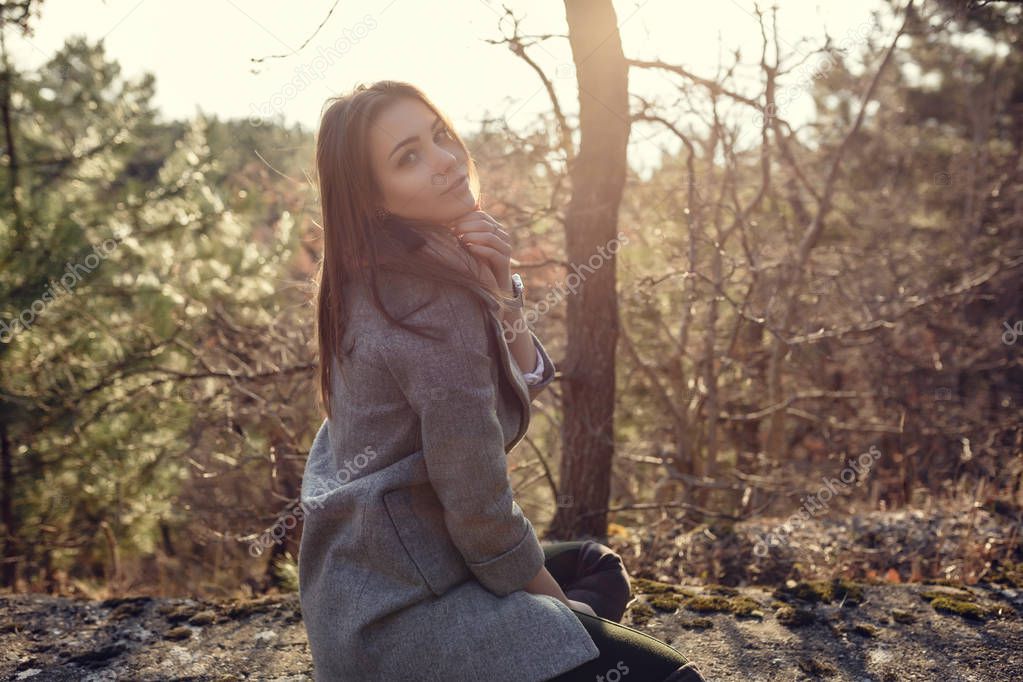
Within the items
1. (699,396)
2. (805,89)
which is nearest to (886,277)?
(699,396)

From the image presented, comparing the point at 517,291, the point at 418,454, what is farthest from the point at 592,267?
the point at 418,454

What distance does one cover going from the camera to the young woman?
134cm

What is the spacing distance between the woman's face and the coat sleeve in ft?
0.74

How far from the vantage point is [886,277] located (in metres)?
5.91

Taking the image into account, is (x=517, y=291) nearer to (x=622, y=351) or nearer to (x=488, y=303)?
(x=488, y=303)

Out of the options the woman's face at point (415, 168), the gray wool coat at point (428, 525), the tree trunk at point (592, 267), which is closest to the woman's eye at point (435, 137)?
the woman's face at point (415, 168)

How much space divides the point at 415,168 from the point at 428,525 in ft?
2.19

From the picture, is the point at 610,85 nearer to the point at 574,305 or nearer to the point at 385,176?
the point at 574,305

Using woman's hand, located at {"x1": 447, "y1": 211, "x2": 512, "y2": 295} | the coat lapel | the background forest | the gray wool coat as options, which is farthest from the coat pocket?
the background forest

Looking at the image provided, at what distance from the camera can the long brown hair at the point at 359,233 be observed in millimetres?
1445

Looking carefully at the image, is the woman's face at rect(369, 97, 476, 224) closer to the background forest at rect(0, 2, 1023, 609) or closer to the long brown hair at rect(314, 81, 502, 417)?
the long brown hair at rect(314, 81, 502, 417)

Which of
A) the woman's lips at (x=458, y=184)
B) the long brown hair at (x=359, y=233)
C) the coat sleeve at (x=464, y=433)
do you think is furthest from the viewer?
the woman's lips at (x=458, y=184)

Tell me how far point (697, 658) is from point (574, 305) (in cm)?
172

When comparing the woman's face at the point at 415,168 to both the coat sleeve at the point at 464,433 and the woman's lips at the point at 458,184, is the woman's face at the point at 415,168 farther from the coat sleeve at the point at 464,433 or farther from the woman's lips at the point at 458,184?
the coat sleeve at the point at 464,433
